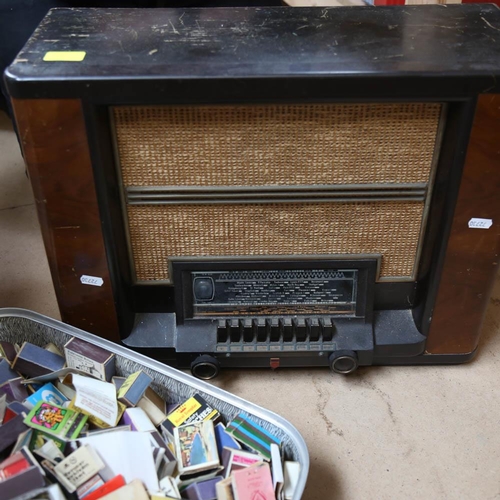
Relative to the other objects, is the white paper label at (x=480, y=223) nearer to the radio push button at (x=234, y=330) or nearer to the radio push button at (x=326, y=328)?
the radio push button at (x=326, y=328)

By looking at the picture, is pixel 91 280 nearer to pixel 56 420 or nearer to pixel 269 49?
pixel 56 420

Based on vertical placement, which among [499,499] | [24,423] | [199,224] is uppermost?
[199,224]

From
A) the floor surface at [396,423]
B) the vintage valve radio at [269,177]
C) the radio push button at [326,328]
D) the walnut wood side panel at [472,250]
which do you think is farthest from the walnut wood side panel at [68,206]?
the walnut wood side panel at [472,250]

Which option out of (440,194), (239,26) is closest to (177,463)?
(440,194)

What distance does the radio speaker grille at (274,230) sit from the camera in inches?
39.2

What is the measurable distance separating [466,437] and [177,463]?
493 millimetres

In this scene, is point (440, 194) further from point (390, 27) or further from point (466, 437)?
point (466, 437)

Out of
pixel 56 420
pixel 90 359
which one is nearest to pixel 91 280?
pixel 90 359

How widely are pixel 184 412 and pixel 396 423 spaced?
0.37m

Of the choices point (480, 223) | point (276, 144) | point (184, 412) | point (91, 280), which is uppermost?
point (276, 144)

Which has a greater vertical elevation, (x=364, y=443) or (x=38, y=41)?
(x=38, y=41)

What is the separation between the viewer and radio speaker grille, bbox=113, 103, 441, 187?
90cm

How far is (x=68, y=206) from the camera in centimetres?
94

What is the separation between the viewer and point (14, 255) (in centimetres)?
145
